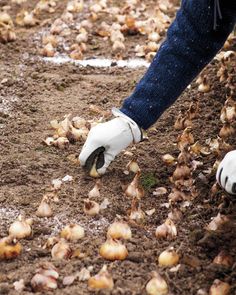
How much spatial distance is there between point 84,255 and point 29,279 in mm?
238

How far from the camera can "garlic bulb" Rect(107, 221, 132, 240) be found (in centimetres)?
271

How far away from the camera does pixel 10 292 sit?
94.5 inches

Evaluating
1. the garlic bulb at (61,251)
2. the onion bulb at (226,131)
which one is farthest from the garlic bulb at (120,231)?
the onion bulb at (226,131)

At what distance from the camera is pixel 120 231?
2.71 meters

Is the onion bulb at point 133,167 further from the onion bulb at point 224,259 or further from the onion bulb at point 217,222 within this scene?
the onion bulb at point 224,259

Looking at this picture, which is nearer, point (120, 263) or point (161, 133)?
point (120, 263)

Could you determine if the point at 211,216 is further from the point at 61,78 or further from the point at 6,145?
the point at 61,78

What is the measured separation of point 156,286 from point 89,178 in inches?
35.2

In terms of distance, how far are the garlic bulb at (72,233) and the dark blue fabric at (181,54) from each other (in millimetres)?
560

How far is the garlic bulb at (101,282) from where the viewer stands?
2414mm

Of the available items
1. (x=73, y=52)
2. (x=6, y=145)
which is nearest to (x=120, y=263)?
(x=6, y=145)

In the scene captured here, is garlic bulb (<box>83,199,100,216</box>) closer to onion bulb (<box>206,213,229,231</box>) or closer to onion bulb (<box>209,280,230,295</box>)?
onion bulb (<box>206,213,229,231</box>)

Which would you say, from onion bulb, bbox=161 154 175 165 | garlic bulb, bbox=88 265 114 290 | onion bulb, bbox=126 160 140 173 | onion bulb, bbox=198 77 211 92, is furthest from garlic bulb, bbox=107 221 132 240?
onion bulb, bbox=198 77 211 92

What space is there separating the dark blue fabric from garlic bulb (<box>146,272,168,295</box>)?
85cm
